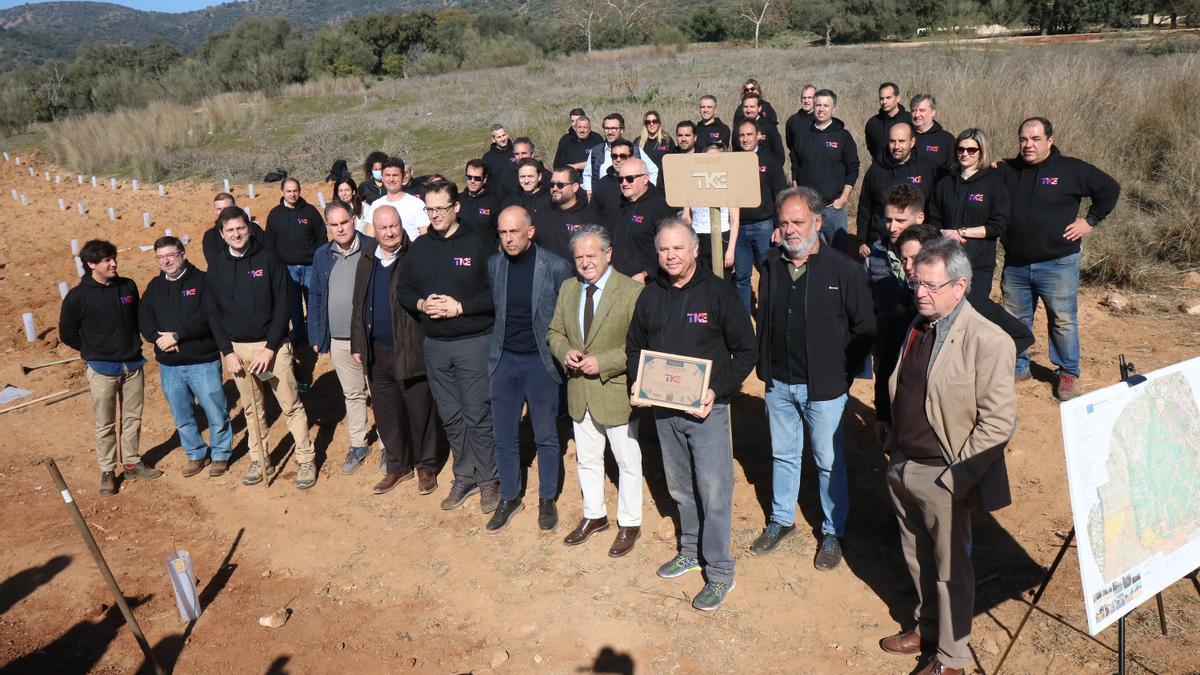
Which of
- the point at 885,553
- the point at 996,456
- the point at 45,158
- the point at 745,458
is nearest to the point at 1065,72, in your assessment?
the point at 745,458

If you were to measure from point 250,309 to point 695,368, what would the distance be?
11.9 feet

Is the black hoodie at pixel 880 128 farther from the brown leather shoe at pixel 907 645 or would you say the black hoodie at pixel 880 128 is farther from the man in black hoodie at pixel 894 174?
the brown leather shoe at pixel 907 645

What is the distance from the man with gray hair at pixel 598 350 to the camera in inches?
186

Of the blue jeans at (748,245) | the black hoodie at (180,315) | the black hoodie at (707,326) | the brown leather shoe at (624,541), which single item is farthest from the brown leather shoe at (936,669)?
the black hoodie at (180,315)

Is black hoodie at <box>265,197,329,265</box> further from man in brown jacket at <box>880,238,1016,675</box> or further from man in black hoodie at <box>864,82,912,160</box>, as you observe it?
man in brown jacket at <box>880,238,1016,675</box>

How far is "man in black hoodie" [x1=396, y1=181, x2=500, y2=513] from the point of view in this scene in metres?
5.38

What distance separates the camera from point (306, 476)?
6.56 meters

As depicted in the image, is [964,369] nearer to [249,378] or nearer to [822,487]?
[822,487]

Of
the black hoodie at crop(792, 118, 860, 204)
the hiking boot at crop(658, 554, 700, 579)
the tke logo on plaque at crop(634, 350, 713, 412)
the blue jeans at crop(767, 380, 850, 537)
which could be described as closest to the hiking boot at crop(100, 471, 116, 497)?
the hiking boot at crop(658, 554, 700, 579)

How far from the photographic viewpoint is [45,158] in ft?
92.9

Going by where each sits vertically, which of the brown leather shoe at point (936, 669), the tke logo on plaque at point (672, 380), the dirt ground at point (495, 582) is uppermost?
the tke logo on plaque at point (672, 380)

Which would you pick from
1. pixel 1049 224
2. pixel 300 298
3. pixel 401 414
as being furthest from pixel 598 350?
pixel 300 298

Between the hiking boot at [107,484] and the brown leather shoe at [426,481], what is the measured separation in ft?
8.41

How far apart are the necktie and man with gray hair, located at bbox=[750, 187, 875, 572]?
938 millimetres
